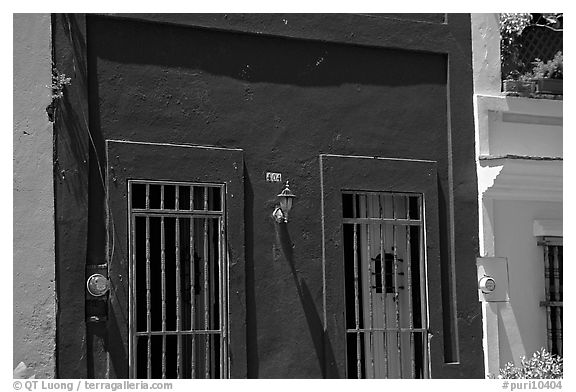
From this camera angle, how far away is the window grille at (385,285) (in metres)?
10.3

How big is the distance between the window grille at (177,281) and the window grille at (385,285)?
136 centimetres

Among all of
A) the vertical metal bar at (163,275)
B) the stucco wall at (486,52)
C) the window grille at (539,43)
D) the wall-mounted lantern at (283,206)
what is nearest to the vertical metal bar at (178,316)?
the vertical metal bar at (163,275)

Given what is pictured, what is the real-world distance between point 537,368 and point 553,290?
988 millimetres

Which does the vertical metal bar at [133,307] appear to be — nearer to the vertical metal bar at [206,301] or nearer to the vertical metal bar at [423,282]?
the vertical metal bar at [206,301]

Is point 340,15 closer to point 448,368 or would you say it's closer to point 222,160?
point 222,160

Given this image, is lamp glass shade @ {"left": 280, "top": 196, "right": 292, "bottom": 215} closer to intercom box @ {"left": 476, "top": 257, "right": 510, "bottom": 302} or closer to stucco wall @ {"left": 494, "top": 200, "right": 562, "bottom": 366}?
intercom box @ {"left": 476, "top": 257, "right": 510, "bottom": 302}

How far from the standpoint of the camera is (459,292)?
1070cm

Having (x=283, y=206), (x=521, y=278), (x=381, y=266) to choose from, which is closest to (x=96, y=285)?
(x=283, y=206)

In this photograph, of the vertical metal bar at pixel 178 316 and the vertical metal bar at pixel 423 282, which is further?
the vertical metal bar at pixel 423 282

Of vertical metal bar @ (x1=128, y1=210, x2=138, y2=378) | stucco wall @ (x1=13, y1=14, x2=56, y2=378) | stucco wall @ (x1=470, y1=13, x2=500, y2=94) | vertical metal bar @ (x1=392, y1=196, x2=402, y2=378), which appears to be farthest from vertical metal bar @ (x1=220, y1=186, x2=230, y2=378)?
stucco wall @ (x1=470, y1=13, x2=500, y2=94)

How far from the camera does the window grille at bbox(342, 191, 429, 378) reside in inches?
405

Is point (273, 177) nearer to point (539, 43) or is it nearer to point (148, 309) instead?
point (148, 309)
